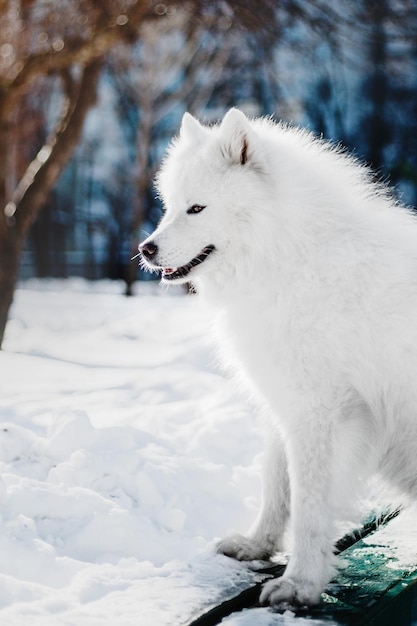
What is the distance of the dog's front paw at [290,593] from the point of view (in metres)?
2.82

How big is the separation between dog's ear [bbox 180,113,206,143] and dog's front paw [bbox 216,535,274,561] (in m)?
1.86

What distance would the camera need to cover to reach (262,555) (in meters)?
3.40

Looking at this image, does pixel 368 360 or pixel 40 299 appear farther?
pixel 40 299

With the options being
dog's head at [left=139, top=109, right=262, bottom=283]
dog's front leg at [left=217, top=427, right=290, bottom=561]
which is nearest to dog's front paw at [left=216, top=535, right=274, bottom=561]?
dog's front leg at [left=217, top=427, right=290, bottom=561]

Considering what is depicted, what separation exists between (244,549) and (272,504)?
0.25 metres

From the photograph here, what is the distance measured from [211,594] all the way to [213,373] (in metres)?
4.22

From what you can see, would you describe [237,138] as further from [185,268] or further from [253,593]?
[253,593]

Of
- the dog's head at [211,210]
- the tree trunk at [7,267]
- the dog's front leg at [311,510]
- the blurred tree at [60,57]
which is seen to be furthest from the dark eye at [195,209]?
the tree trunk at [7,267]

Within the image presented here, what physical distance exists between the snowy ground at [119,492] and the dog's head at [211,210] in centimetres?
117

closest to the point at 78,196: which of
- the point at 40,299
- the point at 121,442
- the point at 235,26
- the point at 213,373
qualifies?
the point at 40,299

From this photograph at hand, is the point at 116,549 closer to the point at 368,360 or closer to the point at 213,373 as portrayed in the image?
the point at 368,360

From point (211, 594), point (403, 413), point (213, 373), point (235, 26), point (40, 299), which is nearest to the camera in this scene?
point (211, 594)

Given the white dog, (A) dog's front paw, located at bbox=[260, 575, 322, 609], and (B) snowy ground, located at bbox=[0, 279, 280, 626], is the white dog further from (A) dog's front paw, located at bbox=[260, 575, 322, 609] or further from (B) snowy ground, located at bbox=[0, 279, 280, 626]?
(B) snowy ground, located at bbox=[0, 279, 280, 626]

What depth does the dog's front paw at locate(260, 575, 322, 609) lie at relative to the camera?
2824mm
